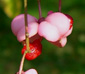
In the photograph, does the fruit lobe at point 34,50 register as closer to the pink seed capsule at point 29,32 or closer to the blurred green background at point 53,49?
the pink seed capsule at point 29,32

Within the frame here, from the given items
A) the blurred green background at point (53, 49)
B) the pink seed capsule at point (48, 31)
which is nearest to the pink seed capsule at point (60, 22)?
the pink seed capsule at point (48, 31)

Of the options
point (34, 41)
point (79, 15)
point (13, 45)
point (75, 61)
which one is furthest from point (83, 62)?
point (34, 41)

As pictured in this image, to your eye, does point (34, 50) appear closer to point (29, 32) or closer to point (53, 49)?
point (29, 32)

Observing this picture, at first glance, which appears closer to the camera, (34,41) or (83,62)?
(34,41)

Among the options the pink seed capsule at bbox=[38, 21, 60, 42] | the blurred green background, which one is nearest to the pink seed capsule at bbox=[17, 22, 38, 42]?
the pink seed capsule at bbox=[38, 21, 60, 42]

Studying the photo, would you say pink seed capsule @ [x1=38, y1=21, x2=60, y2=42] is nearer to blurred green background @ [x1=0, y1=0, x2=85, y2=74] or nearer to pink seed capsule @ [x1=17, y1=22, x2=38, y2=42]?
pink seed capsule @ [x1=17, y1=22, x2=38, y2=42]

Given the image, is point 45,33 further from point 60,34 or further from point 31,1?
point 31,1
